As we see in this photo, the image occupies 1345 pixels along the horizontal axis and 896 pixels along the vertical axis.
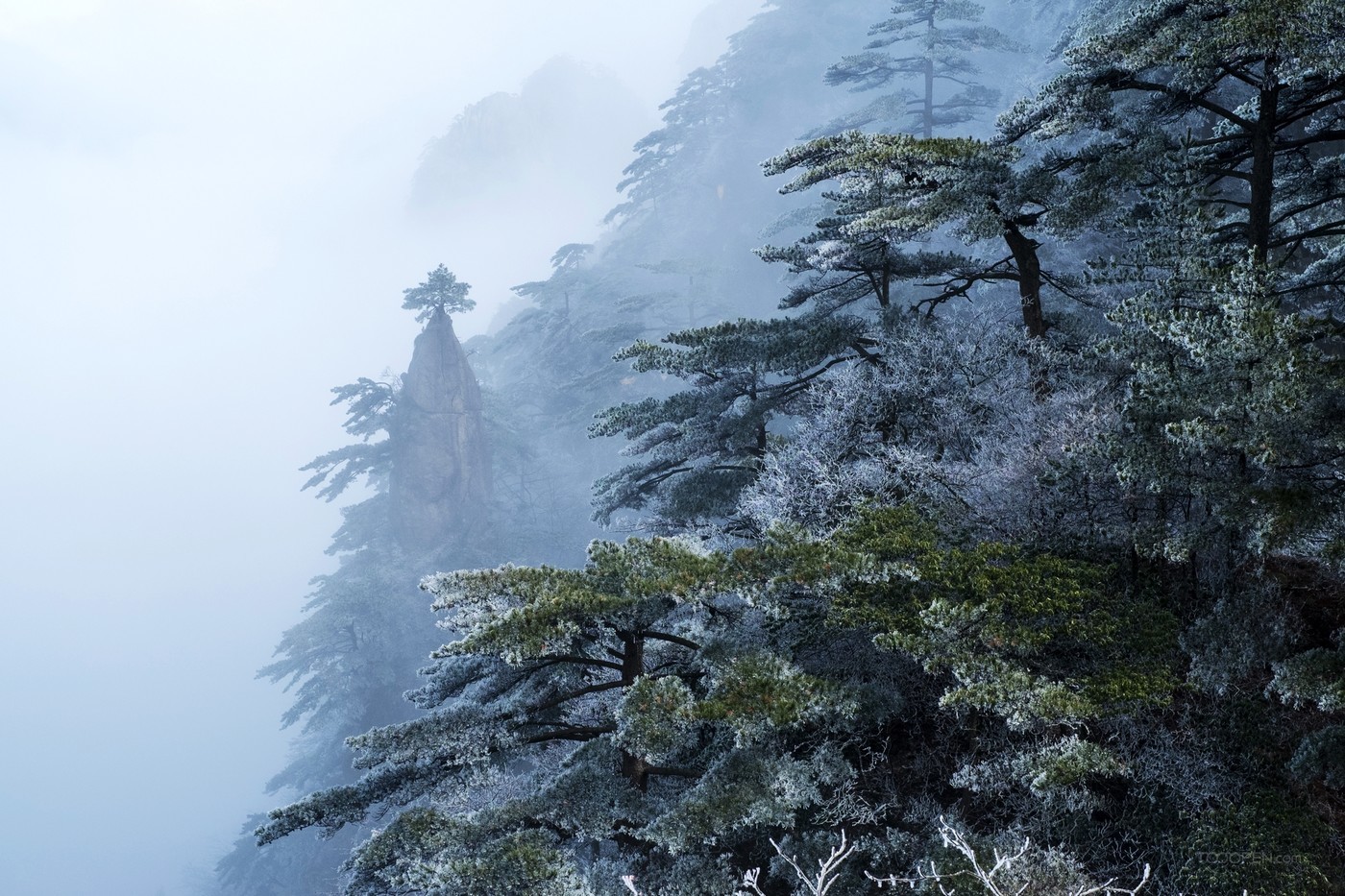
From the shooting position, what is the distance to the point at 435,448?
36812 mm

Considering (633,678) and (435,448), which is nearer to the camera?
(633,678)

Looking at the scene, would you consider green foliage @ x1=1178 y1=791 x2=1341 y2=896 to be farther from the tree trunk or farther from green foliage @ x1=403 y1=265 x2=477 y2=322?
green foliage @ x1=403 y1=265 x2=477 y2=322

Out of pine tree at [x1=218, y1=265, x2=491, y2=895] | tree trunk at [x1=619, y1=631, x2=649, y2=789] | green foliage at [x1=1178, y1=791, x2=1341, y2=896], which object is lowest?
pine tree at [x1=218, y1=265, x2=491, y2=895]

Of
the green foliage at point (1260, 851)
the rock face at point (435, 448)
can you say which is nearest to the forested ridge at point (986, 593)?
the green foliage at point (1260, 851)

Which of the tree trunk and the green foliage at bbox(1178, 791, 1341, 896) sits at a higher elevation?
the tree trunk

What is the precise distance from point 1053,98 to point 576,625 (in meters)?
7.43

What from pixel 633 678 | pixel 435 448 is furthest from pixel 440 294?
pixel 633 678

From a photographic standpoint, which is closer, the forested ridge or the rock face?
the forested ridge

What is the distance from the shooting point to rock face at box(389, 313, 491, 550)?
3650 cm

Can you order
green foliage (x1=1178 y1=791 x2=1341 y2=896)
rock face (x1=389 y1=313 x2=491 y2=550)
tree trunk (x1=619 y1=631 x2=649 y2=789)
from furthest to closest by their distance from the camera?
rock face (x1=389 y1=313 x2=491 y2=550) < tree trunk (x1=619 y1=631 x2=649 y2=789) < green foliage (x1=1178 y1=791 x2=1341 y2=896)

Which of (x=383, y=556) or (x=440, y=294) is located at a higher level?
(x=440, y=294)

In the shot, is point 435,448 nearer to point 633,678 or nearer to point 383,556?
point 383,556

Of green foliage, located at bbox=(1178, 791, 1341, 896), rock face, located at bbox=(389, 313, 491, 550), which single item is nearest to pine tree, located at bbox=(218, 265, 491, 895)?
rock face, located at bbox=(389, 313, 491, 550)

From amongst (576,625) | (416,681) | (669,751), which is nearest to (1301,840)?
(669,751)
